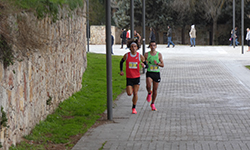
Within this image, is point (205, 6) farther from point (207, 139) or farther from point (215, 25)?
point (207, 139)

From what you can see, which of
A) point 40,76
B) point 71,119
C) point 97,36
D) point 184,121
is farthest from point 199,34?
point 40,76

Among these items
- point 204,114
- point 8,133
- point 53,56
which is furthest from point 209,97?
point 8,133

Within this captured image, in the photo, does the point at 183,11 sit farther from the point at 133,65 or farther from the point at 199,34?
the point at 133,65

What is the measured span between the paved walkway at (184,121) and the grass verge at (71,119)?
342 millimetres

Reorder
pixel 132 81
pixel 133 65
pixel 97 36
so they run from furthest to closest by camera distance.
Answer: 1. pixel 97 36
2. pixel 132 81
3. pixel 133 65

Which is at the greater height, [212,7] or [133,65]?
[212,7]

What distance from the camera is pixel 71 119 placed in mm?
9867

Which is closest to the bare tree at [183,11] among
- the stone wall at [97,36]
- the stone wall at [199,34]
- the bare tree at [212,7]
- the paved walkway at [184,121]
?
the bare tree at [212,7]

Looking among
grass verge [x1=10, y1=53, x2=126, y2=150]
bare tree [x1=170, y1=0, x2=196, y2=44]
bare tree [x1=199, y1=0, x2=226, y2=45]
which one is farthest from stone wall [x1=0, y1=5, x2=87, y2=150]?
bare tree [x1=199, y1=0, x2=226, y2=45]

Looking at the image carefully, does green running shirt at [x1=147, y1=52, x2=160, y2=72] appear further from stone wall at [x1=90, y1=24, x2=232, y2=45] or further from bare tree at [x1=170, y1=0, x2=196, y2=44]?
bare tree at [x1=170, y1=0, x2=196, y2=44]

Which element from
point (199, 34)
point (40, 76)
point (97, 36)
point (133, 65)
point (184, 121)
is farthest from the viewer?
point (199, 34)

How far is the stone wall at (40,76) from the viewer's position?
6.99 m

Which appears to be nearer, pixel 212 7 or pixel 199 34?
pixel 212 7

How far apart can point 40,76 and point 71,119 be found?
4.28ft
